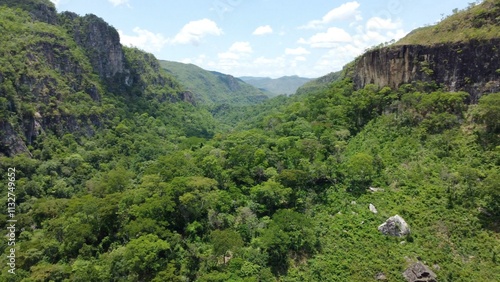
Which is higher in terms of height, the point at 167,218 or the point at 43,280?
the point at 167,218

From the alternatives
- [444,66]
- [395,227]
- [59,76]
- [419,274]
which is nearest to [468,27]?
[444,66]

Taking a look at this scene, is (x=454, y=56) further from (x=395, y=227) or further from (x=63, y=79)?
(x=63, y=79)

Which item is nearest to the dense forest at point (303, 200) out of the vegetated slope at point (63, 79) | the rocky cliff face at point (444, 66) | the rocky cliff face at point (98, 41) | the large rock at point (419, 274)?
the rocky cliff face at point (444, 66)

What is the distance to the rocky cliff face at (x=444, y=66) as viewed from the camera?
45906 mm

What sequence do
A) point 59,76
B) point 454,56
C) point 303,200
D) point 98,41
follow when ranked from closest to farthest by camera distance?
point 303,200, point 454,56, point 59,76, point 98,41

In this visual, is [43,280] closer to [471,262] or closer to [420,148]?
[471,262]

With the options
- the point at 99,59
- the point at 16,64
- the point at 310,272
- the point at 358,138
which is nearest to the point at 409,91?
the point at 358,138

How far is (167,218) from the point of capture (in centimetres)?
3622

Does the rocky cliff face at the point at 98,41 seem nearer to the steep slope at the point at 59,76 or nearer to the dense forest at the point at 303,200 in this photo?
the steep slope at the point at 59,76

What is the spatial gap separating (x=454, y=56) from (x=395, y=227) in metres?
31.4

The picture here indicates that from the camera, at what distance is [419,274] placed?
29625 millimetres

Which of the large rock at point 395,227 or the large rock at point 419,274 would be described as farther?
the large rock at point 395,227

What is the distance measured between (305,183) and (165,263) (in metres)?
19.6

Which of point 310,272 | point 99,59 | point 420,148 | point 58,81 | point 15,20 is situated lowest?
point 310,272
